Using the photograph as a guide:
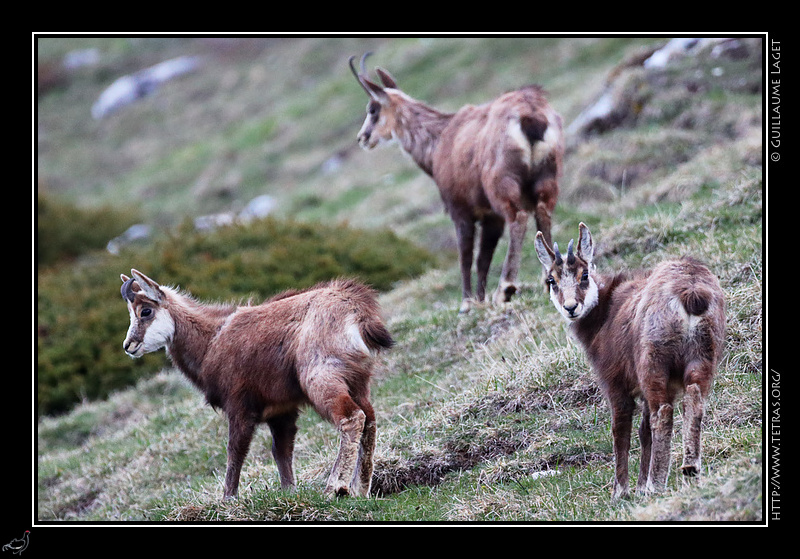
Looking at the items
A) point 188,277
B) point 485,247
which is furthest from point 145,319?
point 188,277

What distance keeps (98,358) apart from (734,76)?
47.8 ft

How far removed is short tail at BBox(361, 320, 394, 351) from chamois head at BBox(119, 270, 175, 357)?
207 centimetres

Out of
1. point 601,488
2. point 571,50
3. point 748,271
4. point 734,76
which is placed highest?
point 571,50

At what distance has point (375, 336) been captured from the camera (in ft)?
24.5

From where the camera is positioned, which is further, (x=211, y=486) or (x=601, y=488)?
(x=211, y=486)

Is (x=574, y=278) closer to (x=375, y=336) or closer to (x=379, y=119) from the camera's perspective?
(x=375, y=336)

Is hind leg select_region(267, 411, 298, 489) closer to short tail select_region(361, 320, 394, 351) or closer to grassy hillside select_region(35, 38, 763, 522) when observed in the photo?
grassy hillside select_region(35, 38, 763, 522)

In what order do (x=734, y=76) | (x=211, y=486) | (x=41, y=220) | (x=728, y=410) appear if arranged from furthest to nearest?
(x=41, y=220)
(x=734, y=76)
(x=211, y=486)
(x=728, y=410)

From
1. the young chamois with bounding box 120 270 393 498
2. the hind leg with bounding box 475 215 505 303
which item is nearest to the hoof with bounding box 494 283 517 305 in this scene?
the hind leg with bounding box 475 215 505 303

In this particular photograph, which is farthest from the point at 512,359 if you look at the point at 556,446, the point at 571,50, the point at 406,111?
the point at 571,50

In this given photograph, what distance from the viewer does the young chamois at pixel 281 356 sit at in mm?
7176

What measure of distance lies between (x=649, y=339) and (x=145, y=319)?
4.63 m

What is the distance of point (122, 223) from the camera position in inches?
1212

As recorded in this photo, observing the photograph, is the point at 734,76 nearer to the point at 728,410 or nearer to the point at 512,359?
the point at 512,359
